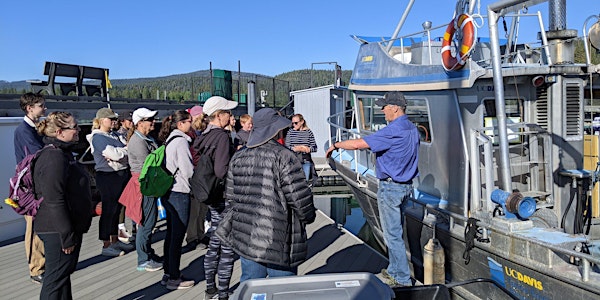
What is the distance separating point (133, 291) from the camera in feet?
15.4

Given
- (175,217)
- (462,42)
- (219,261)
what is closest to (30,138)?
(175,217)

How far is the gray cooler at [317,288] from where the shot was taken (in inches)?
87.7

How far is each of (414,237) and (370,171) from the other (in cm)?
206

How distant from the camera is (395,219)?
4.48 m

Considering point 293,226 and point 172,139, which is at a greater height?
point 172,139

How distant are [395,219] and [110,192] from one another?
3.34 meters

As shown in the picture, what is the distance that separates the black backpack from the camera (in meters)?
4.04

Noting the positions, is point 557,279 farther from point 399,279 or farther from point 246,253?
point 246,253

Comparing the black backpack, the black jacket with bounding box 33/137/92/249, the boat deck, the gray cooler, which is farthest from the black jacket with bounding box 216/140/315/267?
the boat deck

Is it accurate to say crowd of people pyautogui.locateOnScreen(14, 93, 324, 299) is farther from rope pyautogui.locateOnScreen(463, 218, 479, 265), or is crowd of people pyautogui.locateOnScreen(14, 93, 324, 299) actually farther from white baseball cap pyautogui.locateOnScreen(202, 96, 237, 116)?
rope pyautogui.locateOnScreen(463, 218, 479, 265)

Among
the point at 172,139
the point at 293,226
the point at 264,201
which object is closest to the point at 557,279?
the point at 293,226

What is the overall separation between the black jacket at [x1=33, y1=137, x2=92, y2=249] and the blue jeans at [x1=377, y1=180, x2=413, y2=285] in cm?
262

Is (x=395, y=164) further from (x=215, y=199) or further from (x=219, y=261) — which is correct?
(x=219, y=261)

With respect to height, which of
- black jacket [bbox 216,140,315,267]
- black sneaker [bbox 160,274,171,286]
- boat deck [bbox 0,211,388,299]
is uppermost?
black jacket [bbox 216,140,315,267]
